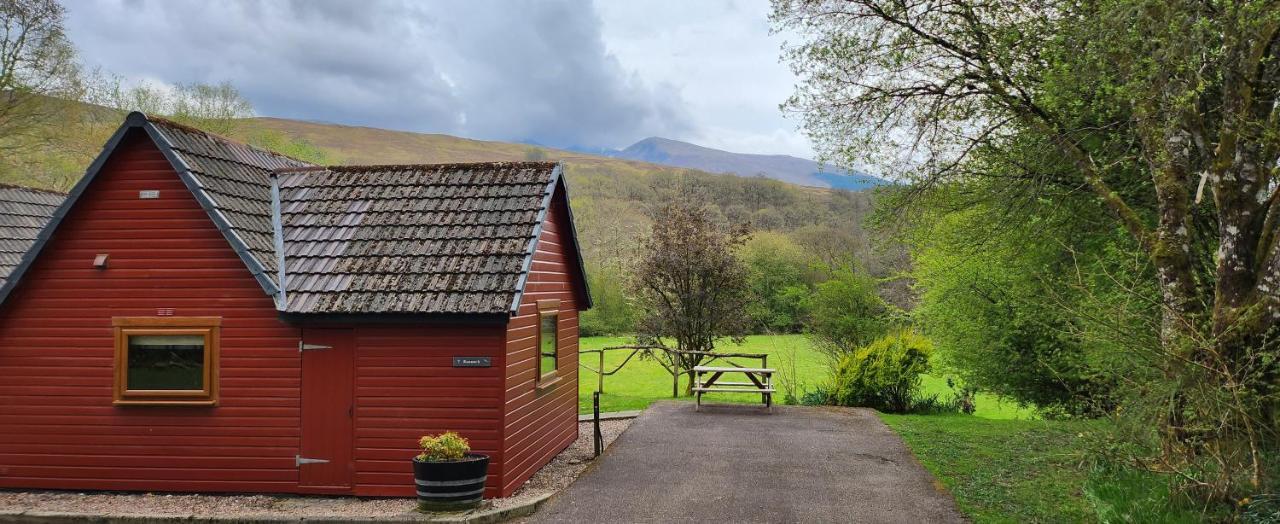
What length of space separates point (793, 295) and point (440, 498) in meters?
24.4

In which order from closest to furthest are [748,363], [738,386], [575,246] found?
[575,246] → [738,386] → [748,363]

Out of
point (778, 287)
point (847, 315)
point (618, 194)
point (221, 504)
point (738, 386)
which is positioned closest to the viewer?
point (221, 504)

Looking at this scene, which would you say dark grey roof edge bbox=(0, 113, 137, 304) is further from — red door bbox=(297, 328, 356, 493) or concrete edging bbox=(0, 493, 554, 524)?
red door bbox=(297, 328, 356, 493)

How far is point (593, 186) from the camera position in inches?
3056

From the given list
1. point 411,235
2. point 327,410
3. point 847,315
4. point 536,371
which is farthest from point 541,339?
point 847,315

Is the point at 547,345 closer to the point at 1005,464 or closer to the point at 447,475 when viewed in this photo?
the point at 447,475

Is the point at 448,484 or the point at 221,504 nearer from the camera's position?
the point at 448,484

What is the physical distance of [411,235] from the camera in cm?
1075

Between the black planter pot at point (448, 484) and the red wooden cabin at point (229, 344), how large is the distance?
0.78 m

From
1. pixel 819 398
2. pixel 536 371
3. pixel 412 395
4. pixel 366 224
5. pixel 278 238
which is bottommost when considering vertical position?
pixel 819 398

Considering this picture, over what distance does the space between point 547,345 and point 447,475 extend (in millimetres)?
3565

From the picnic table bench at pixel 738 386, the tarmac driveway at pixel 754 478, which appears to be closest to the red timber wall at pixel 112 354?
the tarmac driveway at pixel 754 478

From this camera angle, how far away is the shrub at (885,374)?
17.6 meters

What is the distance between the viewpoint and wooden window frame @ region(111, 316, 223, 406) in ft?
32.8
